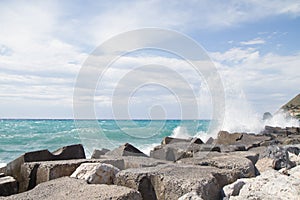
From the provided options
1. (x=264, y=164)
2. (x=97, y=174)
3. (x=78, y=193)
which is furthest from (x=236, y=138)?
(x=78, y=193)

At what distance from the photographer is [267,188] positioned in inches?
96.4

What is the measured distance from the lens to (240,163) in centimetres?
342

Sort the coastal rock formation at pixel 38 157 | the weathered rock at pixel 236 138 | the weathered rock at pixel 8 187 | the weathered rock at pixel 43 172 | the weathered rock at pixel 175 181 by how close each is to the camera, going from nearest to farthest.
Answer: the weathered rock at pixel 175 181 < the weathered rock at pixel 8 187 < the weathered rock at pixel 43 172 < the coastal rock formation at pixel 38 157 < the weathered rock at pixel 236 138

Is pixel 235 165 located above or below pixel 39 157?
below

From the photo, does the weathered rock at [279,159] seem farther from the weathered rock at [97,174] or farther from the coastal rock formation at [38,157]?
the coastal rock formation at [38,157]

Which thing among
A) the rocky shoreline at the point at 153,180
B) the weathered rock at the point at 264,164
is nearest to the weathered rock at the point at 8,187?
the rocky shoreline at the point at 153,180

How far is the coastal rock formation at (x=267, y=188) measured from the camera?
7.49 ft

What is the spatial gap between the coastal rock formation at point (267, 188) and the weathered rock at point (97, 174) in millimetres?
1045

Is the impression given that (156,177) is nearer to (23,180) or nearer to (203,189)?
(203,189)

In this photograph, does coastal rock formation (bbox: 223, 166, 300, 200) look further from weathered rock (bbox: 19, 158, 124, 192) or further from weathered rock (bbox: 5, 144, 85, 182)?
weathered rock (bbox: 5, 144, 85, 182)

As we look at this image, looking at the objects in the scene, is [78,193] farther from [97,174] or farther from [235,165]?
[235,165]

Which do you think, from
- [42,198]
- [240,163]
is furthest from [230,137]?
[42,198]

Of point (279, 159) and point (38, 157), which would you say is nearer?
point (279, 159)

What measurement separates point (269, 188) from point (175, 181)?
706 mm
